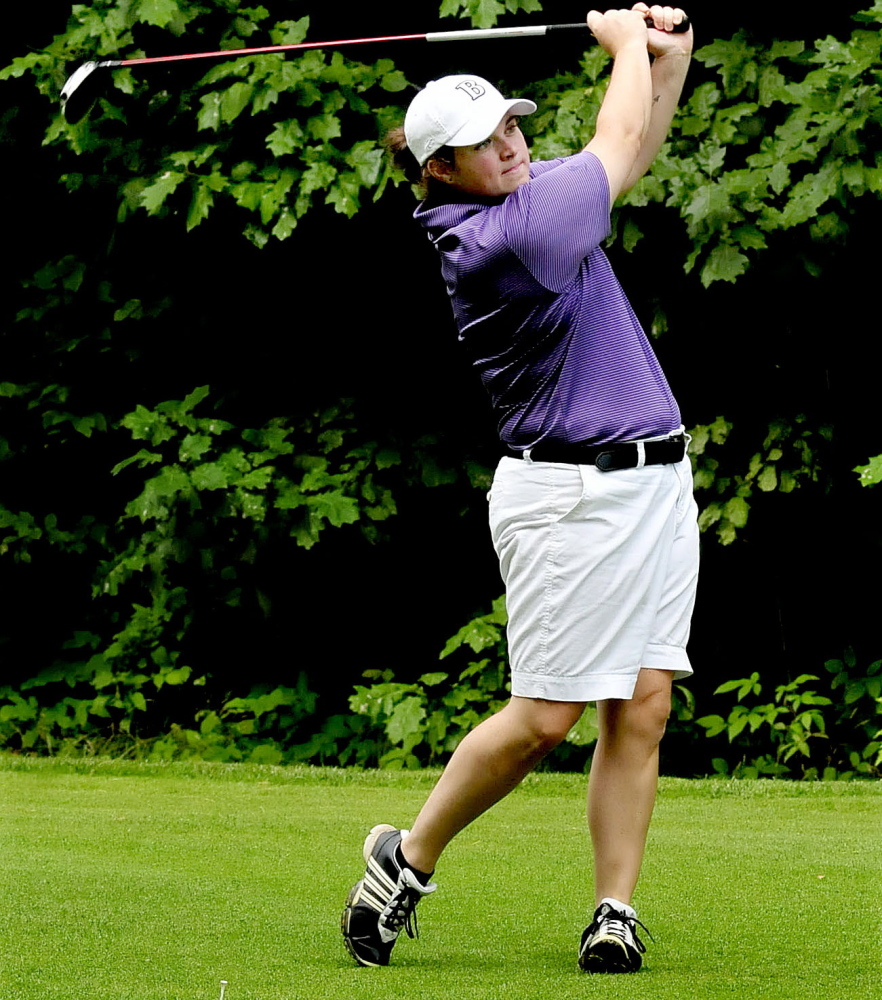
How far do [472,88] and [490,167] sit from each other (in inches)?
6.1

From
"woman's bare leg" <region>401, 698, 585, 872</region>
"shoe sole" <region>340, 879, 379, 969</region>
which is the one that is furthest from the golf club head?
"shoe sole" <region>340, 879, 379, 969</region>

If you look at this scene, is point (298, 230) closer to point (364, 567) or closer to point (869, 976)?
point (364, 567)

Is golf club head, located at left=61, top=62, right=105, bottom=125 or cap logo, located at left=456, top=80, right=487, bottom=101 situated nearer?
cap logo, located at left=456, top=80, right=487, bottom=101

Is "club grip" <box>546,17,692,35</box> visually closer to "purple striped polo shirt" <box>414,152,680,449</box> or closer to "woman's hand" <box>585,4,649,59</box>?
"woman's hand" <box>585,4,649,59</box>

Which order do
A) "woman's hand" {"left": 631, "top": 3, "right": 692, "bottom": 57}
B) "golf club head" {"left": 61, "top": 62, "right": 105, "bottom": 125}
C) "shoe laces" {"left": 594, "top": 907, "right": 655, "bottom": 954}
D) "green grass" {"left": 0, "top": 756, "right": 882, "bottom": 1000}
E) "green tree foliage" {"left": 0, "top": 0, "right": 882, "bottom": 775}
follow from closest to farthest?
"green grass" {"left": 0, "top": 756, "right": 882, "bottom": 1000}, "shoe laces" {"left": 594, "top": 907, "right": 655, "bottom": 954}, "woman's hand" {"left": 631, "top": 3, "right": 692, "bottom": 57}, "golf club head" {"left": 61, "top": 62, "right": 105, "bottom": 125}, "green tree foliage" {"left": 0, "top": 0, "right": 882, "bottom": 775}

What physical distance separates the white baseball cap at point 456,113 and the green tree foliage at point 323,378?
330 cm

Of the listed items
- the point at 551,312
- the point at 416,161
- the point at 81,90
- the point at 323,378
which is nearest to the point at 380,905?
the point at 551,312

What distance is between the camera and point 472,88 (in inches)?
118

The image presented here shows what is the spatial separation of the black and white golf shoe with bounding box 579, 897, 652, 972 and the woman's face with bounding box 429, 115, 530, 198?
138cm

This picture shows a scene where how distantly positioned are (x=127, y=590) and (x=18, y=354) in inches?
53.5

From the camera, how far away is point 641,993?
2.70m

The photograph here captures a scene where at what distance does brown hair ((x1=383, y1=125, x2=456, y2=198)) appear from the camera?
3.00 meters

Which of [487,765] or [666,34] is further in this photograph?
[666,34]

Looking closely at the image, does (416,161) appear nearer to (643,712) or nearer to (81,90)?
(643,712)
